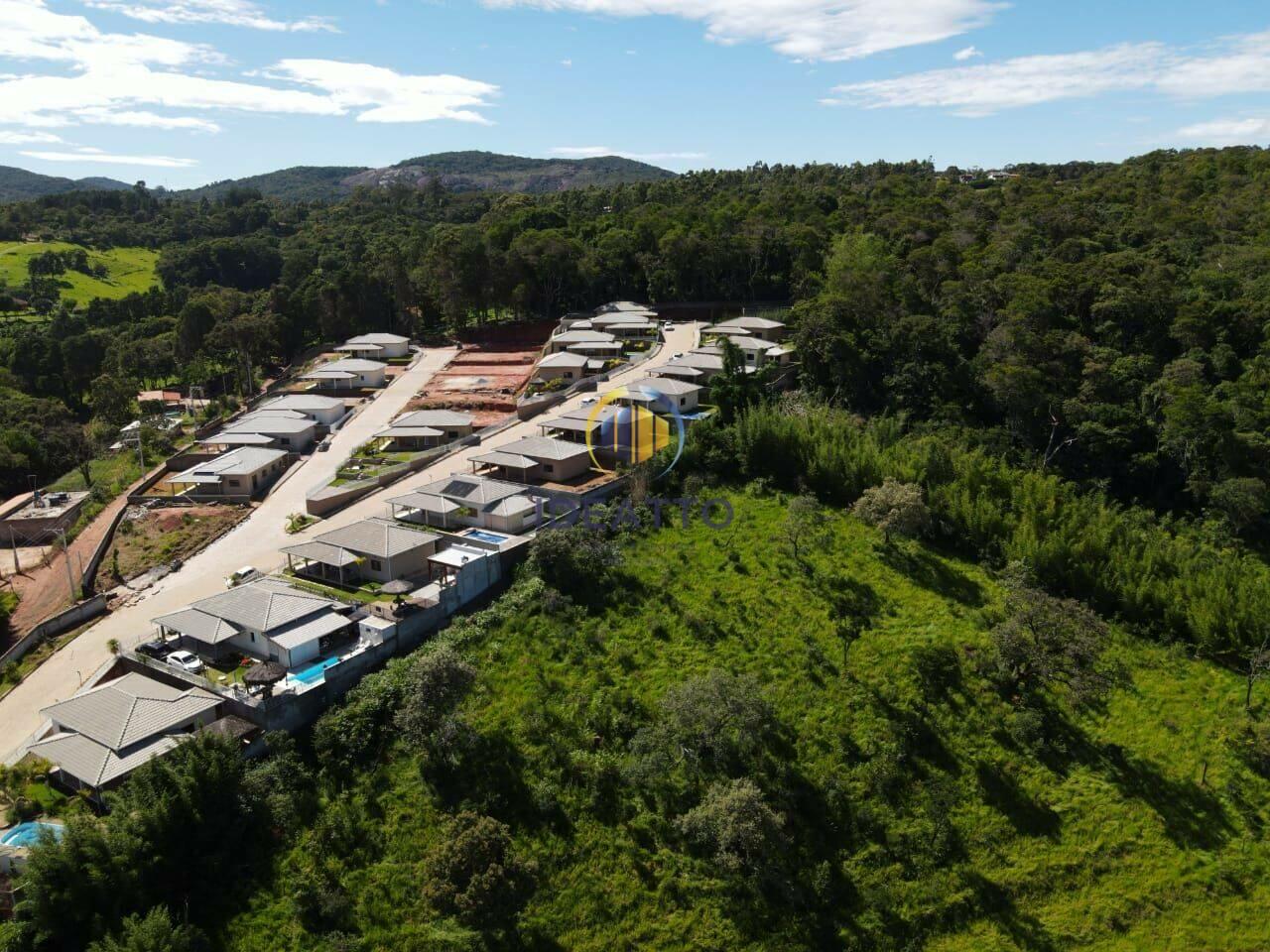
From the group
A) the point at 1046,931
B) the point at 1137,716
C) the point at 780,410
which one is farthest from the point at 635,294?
the point at 1046,931

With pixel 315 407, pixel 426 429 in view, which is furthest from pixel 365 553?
pixel 315 407

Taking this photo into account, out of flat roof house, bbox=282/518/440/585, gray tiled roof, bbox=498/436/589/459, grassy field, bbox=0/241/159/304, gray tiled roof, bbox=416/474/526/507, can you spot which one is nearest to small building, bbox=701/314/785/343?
gray tiled roof, bbox=498/436/589/459

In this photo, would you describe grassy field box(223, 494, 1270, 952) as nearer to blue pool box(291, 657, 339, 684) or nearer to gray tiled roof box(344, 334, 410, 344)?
blue pool box(291, 657, 339, 684)

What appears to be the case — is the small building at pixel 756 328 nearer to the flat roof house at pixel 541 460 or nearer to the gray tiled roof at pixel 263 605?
the flat roof house at pixel 541 460

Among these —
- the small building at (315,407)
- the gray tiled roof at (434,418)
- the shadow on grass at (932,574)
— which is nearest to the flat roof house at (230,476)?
the gray tiled roof at (434,418)

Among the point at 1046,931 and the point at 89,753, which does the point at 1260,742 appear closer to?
the point at 1046,931

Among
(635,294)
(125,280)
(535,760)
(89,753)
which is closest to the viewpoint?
(89,753)
